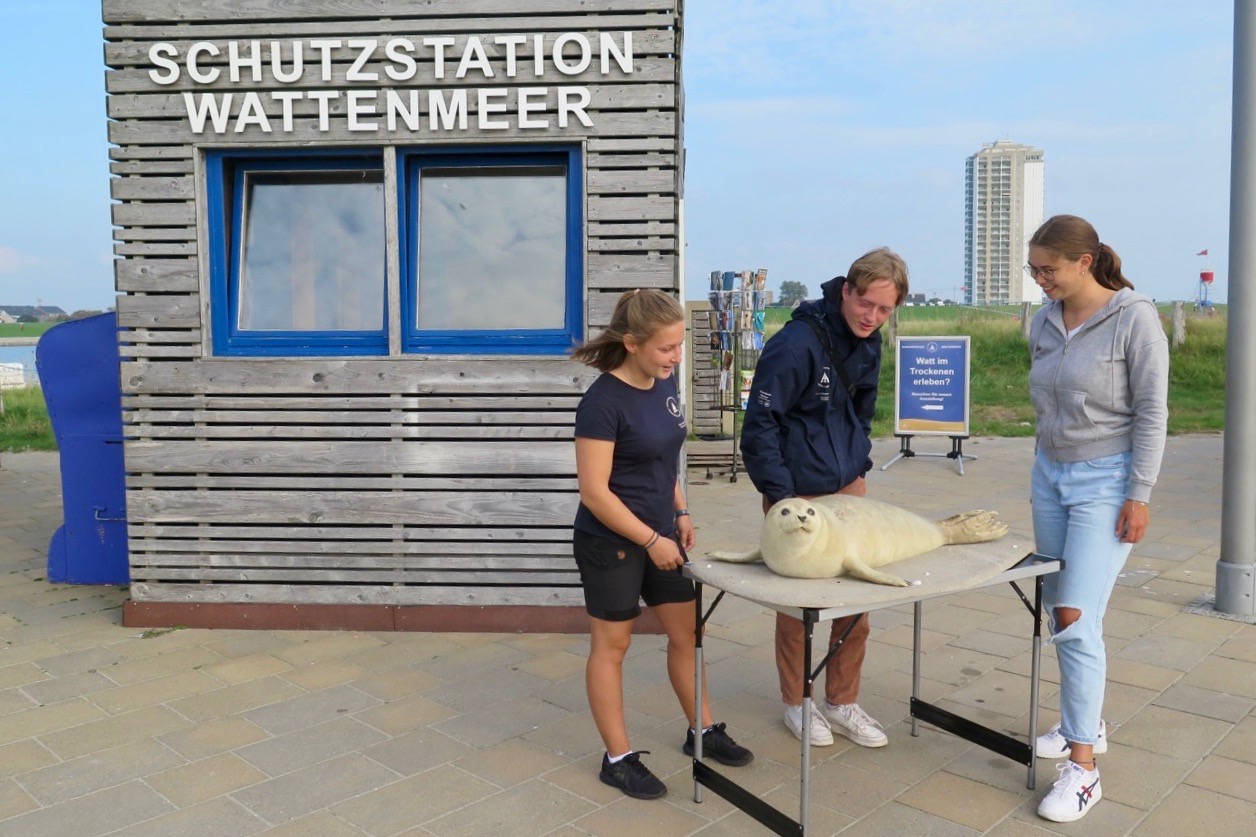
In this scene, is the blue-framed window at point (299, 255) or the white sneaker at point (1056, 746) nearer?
the white sneaker at point (1056, 746)

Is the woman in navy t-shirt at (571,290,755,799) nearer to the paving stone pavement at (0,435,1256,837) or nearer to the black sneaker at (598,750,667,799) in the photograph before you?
the black sneaker at (598,750,667,799)

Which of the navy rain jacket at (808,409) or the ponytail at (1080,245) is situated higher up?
the ponytail at (1080,245)

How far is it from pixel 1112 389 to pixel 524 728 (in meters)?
2.64

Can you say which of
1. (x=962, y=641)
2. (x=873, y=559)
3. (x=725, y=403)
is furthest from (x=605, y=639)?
(x=725, y=403)

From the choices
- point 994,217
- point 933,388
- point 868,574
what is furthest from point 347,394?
point 994,217

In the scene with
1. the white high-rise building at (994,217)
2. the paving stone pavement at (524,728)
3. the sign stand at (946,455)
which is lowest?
the paving stone pavement at (524,728)

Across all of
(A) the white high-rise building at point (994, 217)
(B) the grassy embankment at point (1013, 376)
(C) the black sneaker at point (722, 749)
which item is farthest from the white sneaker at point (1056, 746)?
(A) the white high-rise building at point (994, 217)

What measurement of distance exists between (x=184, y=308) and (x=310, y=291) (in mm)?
664

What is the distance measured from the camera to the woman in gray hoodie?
3.44 m

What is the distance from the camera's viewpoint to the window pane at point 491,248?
18.6 feet

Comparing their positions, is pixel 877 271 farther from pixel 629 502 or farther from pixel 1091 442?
pixel 629 502

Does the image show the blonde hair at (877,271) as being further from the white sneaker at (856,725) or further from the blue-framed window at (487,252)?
the blue-framed window at (487,252)

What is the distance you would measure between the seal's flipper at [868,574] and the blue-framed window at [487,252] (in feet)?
8.72

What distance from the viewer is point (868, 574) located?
3.23 meters
